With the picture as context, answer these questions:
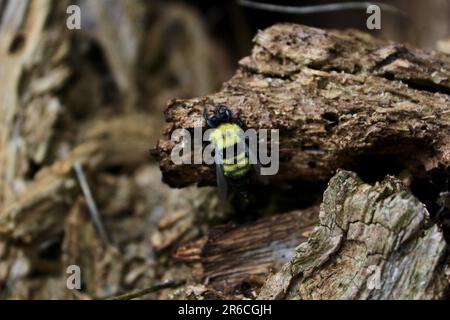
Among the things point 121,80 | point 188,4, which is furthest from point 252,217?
point 188,4

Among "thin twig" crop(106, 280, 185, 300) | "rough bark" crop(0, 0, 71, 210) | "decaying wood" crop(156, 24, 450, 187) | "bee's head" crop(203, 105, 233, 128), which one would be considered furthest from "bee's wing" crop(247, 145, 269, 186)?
"rough bark" crop(0, 0, 71, 210)

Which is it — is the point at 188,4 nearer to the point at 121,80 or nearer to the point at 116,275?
the point at 121,80

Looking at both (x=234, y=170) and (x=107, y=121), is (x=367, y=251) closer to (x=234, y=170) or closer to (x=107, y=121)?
(x=234, y=170)

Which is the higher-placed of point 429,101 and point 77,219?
point 429,101

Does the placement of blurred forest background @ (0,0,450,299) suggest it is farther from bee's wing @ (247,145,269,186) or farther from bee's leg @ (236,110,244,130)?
bee's leg @ (236,110,244,130)

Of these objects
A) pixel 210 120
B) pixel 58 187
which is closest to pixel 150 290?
pixel 210 120

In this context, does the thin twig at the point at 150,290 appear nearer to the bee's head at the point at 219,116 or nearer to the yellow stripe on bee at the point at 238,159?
the yellow stripe on bee at the point at 238,159
